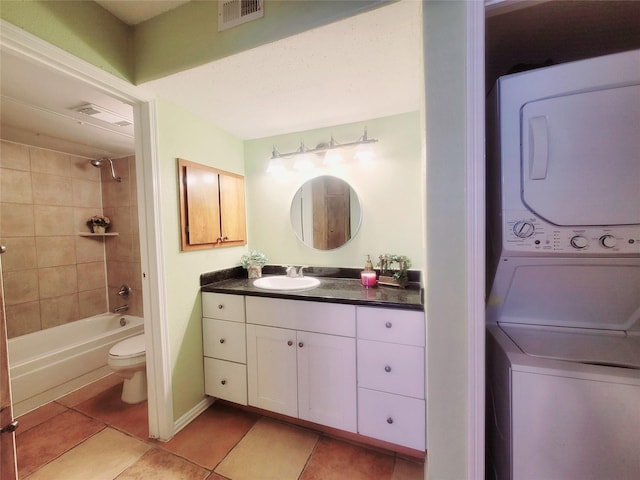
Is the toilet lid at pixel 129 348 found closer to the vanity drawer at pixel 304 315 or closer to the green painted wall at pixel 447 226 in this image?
the vanity drawer at pixel 304 315

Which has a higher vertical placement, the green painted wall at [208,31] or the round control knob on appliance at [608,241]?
the green painted wall at [208,31]

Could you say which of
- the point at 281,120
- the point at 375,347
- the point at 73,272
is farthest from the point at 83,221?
the point at 375,347

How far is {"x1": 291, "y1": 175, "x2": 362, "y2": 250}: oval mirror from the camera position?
1.96m

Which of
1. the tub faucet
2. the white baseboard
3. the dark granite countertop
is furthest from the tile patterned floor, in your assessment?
the tub faucet

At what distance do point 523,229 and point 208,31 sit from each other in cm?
162

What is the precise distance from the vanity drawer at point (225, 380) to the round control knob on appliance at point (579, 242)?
1.79 meters

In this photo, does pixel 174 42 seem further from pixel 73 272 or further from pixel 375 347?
pixel 73 272

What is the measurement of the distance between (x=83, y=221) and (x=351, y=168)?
294 centimetres

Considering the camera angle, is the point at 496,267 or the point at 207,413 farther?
the point at 207,413

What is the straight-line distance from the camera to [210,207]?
6.02 ft

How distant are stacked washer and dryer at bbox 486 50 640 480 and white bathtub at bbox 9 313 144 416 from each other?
2.94m

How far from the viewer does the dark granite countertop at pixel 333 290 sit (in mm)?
1367

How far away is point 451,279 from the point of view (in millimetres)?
850

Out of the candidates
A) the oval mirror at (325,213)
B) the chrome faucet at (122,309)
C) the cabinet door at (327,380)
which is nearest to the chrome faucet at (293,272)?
the oval mirror at (325,213)
